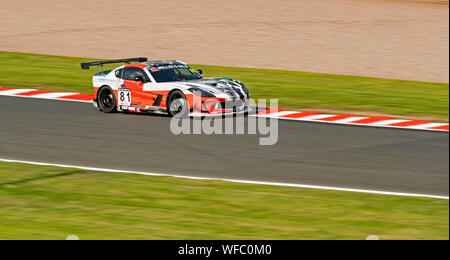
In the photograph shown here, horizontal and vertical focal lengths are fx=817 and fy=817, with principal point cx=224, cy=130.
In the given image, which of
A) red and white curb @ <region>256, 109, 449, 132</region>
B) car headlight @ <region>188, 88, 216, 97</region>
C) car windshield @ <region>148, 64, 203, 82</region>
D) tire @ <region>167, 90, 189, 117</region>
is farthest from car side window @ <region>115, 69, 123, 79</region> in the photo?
red and white curb @ <region>256, 109, 449, 132</region>

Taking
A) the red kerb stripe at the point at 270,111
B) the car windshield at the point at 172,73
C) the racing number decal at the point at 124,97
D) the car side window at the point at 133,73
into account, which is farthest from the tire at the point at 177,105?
the red kerb stripe at the point at 270,111

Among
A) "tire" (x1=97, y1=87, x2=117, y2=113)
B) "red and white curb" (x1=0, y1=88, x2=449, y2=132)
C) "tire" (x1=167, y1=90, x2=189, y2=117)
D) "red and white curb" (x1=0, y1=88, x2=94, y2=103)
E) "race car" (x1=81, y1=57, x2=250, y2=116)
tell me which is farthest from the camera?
"red and white curb" (x1=0, y1=88, x2=94, y2=103)

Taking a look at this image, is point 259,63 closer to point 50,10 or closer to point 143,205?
point 50,10

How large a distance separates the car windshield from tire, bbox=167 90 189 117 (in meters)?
0.46

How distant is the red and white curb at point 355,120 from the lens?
1603 cm

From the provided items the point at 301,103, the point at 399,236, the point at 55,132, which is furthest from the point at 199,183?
the point at 301,103

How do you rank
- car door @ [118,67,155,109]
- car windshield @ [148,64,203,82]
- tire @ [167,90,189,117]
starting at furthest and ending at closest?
1. car door @ [118,67,155,109]
2. car windshield @ [148,64,203,82]
3. tire @ [167,90,189,117]

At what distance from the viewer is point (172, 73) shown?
1709cm

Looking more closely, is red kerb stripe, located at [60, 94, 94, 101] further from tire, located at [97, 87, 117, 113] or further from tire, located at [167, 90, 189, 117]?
tire, located at [167, 90, 189, 117]

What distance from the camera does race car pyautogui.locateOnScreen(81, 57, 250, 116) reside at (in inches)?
636

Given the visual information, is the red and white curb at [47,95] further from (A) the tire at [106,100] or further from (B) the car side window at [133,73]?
(B) the car side window at [133,73]

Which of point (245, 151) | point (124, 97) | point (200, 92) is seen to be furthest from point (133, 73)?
point (245, 151)

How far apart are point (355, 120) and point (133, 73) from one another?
4.74m
